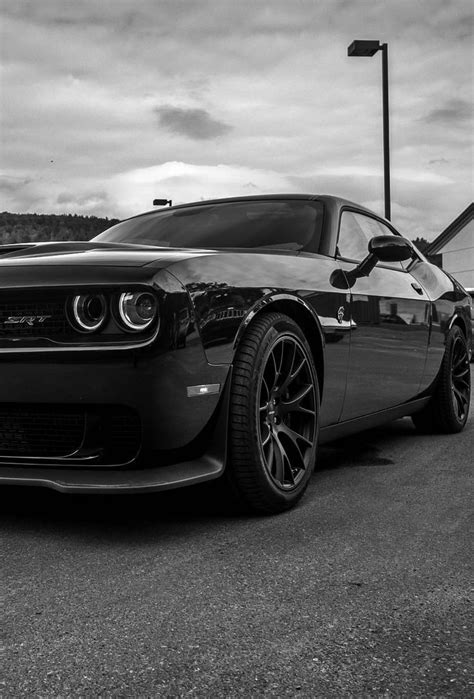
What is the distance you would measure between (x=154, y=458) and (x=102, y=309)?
0.52m

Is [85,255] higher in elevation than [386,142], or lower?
lower

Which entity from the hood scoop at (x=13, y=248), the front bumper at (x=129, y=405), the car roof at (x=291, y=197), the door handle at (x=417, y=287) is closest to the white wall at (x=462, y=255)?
the door handle at (x=417, y=287)

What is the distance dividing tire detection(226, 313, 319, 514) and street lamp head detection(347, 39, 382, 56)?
11446mm

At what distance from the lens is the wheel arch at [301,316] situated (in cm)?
314

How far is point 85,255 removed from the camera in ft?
9.77

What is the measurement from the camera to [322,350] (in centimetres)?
357

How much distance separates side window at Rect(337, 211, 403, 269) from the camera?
13.8ft

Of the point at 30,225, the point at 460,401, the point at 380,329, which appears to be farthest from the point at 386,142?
the point at 30,225

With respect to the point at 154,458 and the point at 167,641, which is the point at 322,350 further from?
the point at 167,641

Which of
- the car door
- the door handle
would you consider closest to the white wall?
the door handle

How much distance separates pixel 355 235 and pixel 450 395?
1.47 meters

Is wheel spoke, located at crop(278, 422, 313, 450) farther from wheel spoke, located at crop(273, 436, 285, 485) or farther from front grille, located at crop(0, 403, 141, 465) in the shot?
front grille, located at crop(0, 403, 141, 465)

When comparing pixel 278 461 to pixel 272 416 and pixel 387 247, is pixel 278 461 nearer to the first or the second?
pixel 272 416

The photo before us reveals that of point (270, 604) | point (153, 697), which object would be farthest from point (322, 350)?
point (153, 697)
